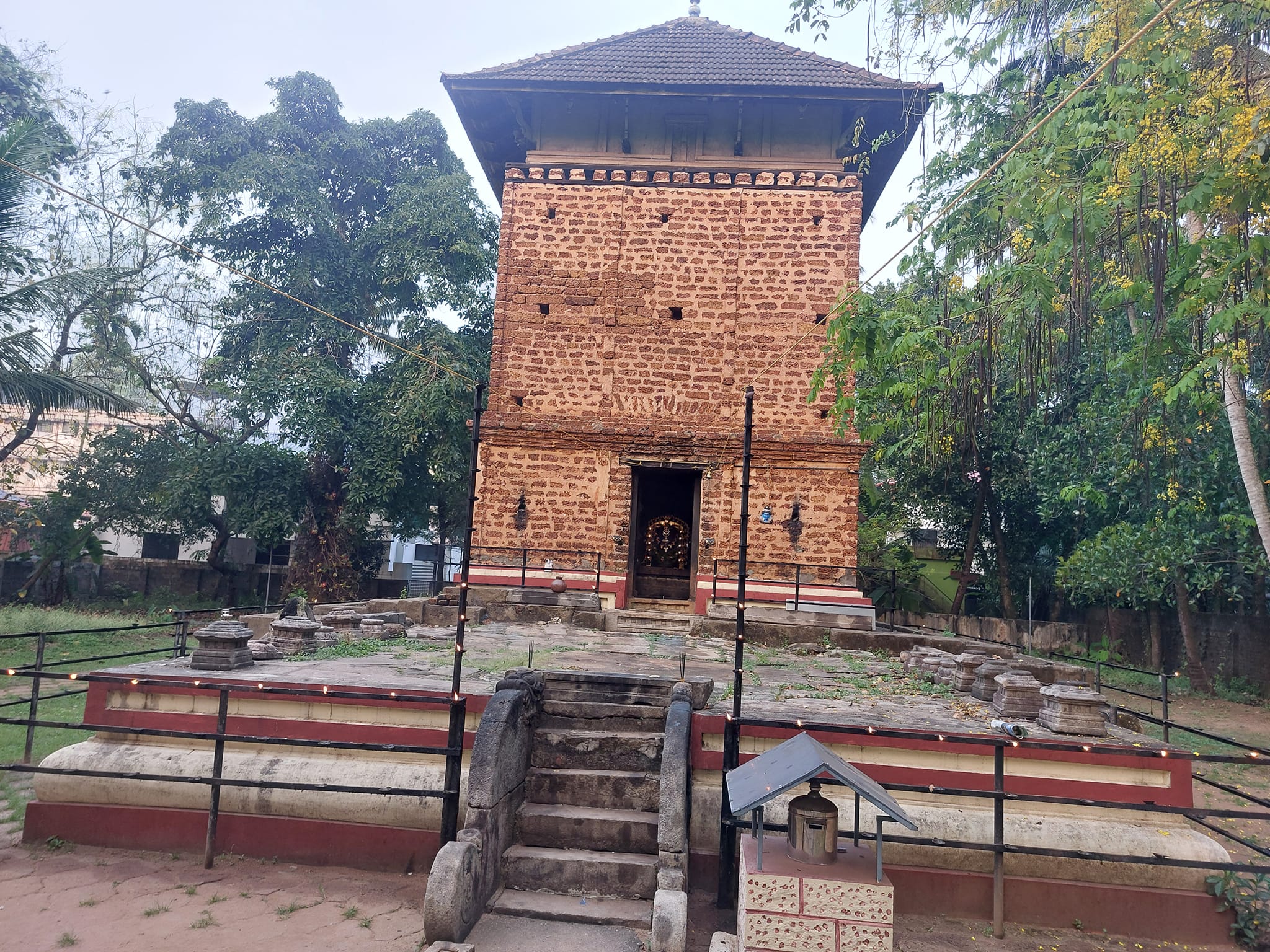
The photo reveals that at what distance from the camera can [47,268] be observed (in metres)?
18.6

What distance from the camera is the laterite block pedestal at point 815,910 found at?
370 centimetres

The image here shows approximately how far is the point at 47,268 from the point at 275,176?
5.75 metres

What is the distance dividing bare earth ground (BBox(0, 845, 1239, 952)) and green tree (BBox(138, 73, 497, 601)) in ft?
46.7

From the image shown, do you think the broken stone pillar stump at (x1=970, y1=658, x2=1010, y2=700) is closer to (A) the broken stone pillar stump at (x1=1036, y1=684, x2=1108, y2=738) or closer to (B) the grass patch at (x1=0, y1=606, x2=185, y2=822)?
(A) the broken stone pillar stump at (x1=1036, y1=684, x2=1108, y2=738)

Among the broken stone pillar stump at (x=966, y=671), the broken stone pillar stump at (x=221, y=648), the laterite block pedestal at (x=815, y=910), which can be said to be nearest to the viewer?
the laterite block pedestal at (x=815, y=910)

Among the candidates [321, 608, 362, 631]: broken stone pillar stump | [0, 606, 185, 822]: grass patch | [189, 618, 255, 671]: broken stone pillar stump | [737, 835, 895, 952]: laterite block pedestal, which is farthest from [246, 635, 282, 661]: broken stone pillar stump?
[737, 835, 895, 952]: laterite block pedestal

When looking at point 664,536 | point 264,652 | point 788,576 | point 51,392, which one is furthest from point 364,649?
point 51,392

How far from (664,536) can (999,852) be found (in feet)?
34.2

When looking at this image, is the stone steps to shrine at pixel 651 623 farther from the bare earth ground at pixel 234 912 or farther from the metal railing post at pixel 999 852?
the metal railing post at pixel 999 852

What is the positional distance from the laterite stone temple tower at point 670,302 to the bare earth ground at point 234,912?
8093mm

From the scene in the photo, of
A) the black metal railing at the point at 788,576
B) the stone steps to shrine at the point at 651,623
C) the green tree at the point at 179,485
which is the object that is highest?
the green tree at the point at 179,485

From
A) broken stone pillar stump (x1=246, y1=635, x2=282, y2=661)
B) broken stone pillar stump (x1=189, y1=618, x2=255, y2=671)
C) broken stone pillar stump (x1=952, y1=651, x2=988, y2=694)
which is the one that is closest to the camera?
broken stone pillar stump (x1=189, y1=618, x2=255, y2=671)

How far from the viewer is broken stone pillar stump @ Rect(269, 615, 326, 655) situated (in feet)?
25.9

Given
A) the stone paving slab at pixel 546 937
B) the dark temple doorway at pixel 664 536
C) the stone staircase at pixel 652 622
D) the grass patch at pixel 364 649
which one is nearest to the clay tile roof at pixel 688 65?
the dark temple doorway at pixel 664 536
